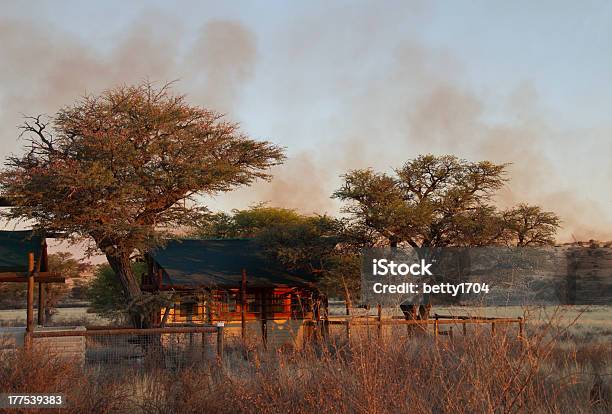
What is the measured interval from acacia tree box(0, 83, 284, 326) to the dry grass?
1344 centimetres

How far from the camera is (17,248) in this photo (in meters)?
27.4

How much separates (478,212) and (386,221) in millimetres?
4537

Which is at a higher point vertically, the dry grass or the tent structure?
the tent structure

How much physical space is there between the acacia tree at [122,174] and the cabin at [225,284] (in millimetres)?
1865

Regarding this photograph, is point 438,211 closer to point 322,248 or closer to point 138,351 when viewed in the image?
point 322,248

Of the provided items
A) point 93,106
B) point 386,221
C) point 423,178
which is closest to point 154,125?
point 93,106

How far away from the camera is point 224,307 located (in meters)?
29.5

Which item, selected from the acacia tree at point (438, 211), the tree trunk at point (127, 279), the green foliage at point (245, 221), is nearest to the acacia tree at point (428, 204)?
the acacia tree at point (438, 211)

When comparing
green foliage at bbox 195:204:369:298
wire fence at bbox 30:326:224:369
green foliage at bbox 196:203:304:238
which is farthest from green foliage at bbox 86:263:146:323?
wire fence at bbox 30:326:224:369

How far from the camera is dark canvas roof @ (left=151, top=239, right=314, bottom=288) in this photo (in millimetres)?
28531

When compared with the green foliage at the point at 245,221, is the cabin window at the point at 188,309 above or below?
below

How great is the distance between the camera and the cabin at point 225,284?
28.5 metres

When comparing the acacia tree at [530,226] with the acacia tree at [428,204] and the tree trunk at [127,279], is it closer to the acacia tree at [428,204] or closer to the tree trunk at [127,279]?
the acacia tree at [428,204]

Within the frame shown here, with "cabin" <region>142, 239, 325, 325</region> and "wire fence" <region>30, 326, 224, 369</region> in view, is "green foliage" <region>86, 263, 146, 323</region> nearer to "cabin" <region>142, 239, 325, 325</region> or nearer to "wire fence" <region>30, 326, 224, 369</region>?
"cabin" <region>142, 239, 325, 325</region>
